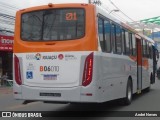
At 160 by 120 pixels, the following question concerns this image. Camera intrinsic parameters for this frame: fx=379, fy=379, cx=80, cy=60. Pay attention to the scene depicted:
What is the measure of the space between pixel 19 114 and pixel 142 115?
3.87 metres

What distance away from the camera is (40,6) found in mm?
11297

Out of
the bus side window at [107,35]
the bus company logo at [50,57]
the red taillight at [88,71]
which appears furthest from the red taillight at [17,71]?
the bus side window at [107,35]

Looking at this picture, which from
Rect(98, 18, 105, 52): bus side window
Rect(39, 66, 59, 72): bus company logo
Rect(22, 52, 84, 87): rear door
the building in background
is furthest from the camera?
the building in background

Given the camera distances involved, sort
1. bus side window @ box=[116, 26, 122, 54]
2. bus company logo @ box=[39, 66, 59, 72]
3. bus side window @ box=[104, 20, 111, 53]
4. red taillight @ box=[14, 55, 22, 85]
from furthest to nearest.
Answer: bus side window @ box=[116, 26, 122, 54]
bus side window @ box=[104, 20, 111, 53]
red taillight @ box=[14, 55, 22, 85]
bus company logo @ box=[39, 66, 59, 72]

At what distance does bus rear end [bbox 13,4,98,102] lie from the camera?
10.3 metres

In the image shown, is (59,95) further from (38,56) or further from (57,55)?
(38,56)

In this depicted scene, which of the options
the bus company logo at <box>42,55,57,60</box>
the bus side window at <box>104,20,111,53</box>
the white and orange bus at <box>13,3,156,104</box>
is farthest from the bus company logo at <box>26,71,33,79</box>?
the bus side window at <box>104,20,111,53</box>

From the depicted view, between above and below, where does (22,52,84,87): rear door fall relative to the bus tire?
above

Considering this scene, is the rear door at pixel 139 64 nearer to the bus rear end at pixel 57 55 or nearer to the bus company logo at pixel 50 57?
the bus rear end at pixel 57 55

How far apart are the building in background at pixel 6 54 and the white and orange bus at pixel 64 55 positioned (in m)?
17.0

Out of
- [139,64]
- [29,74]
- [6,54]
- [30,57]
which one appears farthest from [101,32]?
[6,54]

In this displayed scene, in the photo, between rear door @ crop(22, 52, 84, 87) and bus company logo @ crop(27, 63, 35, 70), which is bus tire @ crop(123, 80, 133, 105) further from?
bus company logo @ crop(27, 63, 35, 70)

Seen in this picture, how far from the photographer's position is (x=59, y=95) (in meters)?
10.4

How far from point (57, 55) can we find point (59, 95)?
43.9 inches
